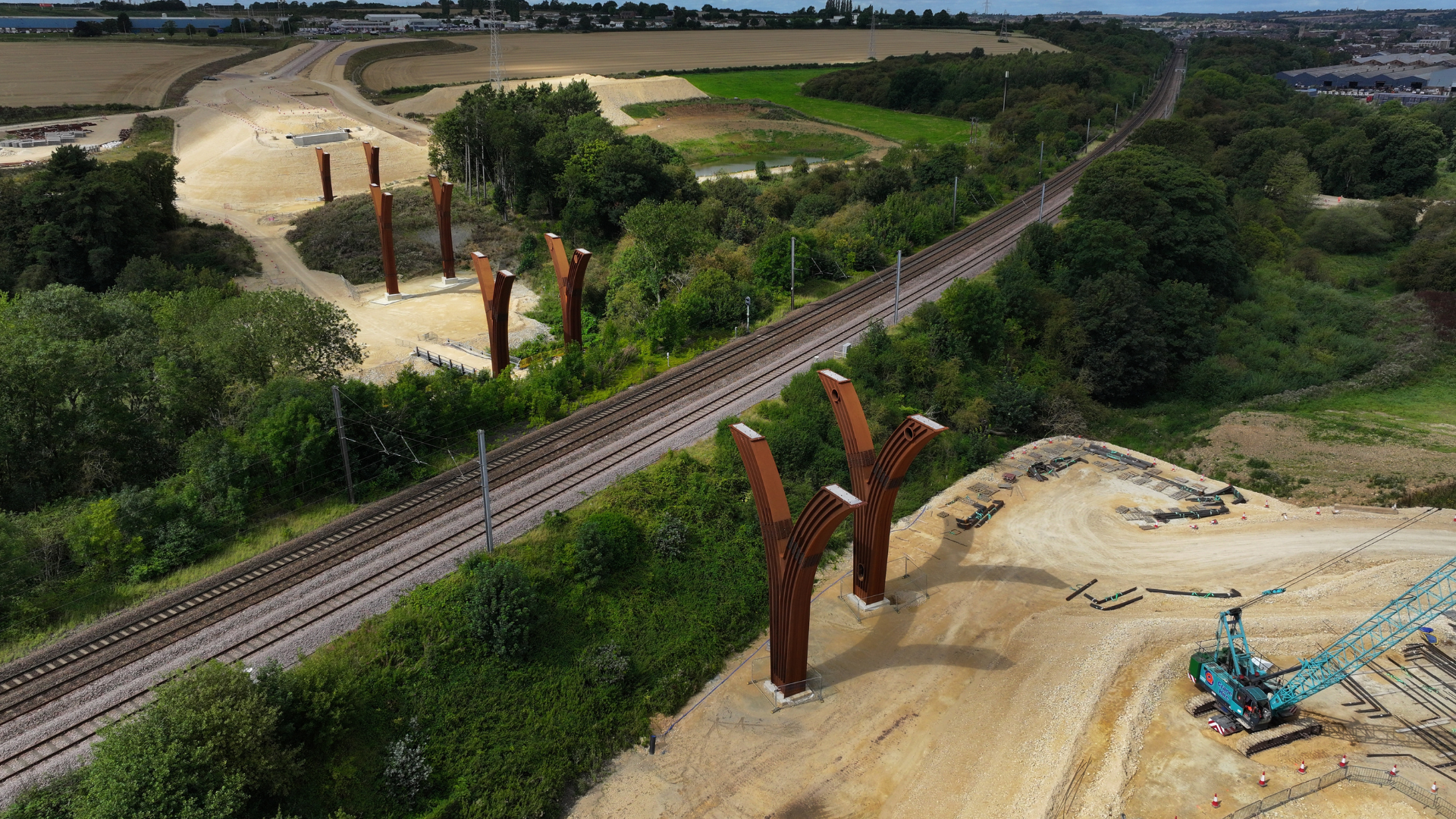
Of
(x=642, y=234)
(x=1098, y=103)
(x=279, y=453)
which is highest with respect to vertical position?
(x=1098, y=103)

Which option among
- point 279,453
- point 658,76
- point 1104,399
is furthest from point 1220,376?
point 658,76

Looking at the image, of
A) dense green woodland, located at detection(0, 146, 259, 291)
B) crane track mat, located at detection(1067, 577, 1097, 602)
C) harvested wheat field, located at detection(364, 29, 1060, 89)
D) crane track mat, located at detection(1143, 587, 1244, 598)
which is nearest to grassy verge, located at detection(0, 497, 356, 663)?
crane track mat, located at detection(1067, 577, 1097, 602)

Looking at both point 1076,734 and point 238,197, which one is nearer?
point 1076,734

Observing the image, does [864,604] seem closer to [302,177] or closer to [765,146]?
[302,177]

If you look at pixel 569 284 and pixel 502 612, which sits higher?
pixel 569 284

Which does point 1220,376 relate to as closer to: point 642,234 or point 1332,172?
point 642,234

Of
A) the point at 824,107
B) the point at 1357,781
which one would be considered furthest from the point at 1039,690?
the point at 824,107

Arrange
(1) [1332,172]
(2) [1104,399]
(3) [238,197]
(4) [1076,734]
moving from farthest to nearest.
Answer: (1) [1332,172] → (3) [238,197] → (2) [1104,399] → (4) [1076,734]
